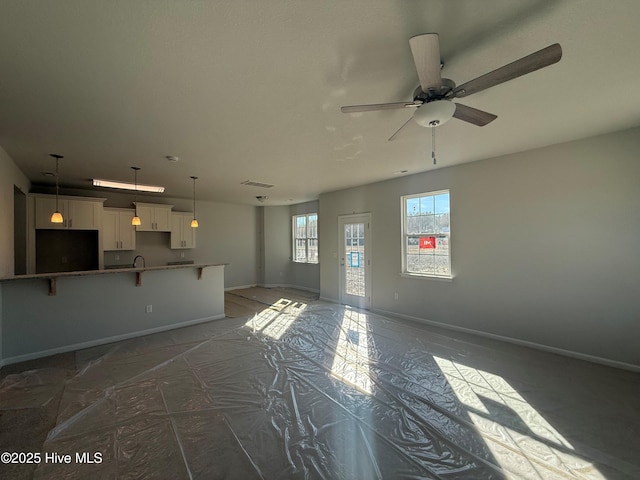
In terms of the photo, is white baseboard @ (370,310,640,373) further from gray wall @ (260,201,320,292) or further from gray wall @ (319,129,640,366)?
gray wall @ (260,201,320,292)

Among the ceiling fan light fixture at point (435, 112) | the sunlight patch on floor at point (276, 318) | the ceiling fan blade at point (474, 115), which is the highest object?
the ceiling fan blade at point (474, 115)

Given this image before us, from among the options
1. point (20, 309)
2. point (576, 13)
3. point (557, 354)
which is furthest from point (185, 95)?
point (557, 354)

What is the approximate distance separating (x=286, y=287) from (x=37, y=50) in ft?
24.2

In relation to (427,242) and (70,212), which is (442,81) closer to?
(427,242)

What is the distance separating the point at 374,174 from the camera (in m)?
4.83

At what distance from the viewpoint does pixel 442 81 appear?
181cm

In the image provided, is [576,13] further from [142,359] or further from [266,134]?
[142,359]

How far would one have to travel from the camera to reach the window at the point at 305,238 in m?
8.07

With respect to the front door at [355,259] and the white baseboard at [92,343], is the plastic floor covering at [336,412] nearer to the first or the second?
the white baseboard at [92,343]

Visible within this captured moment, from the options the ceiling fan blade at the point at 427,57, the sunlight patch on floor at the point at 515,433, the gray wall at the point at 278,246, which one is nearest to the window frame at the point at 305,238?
the gray wall at the point at 278,246

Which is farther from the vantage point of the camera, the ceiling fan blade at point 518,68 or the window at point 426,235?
the window at point 426,235

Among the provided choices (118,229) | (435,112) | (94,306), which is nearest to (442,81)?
(435,112)

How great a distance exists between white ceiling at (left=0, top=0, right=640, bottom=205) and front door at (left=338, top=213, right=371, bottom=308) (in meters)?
2.37

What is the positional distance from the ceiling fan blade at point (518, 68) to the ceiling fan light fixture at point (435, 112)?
106 mm
